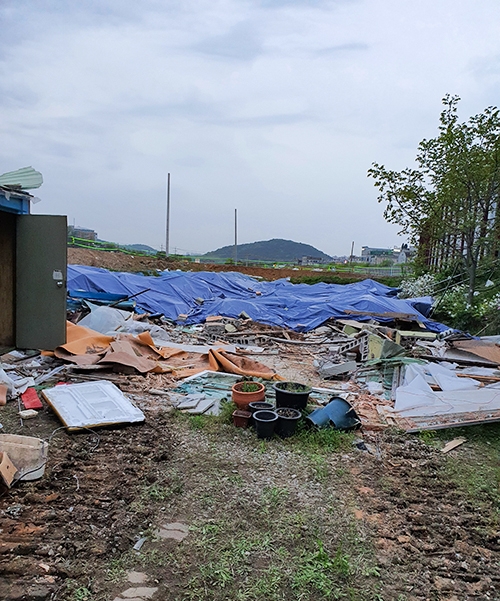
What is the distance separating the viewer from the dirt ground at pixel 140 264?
70.6 feet

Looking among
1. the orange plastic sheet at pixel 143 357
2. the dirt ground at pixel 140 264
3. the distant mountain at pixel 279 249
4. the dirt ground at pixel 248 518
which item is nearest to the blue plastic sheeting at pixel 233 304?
the orange plastic sheet at pixel 143 357

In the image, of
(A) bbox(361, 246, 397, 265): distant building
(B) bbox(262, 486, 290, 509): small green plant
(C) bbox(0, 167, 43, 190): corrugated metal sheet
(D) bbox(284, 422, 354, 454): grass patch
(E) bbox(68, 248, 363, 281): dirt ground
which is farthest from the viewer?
(A) bbox(361, 246, 397, 265): distant building

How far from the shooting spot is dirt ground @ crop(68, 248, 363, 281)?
848 inches

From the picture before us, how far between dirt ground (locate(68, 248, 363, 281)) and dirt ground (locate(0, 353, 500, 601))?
18.2 m

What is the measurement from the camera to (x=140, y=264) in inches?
981

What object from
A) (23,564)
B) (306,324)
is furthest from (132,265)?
(23,564)

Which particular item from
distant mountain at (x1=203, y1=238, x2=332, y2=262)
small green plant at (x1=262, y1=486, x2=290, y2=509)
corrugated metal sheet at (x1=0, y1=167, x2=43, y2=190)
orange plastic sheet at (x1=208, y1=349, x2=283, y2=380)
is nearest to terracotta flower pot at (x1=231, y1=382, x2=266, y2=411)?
small green plant at (x1=262, y1=486, x2=290, y2=509)

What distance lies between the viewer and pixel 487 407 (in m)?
4.83

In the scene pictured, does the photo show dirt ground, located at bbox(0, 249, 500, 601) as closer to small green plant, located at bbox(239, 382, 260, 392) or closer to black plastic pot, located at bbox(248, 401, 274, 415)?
black plastic pot, located at bbox(248, 401, 274, 415)

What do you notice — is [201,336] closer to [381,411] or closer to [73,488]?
[381,411]

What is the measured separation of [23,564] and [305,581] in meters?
1.66

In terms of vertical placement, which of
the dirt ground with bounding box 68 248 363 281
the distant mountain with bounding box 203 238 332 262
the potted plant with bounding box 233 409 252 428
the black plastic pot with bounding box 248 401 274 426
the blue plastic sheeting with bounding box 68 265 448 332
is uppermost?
the distant mountain with bounding box 203 238 332 262

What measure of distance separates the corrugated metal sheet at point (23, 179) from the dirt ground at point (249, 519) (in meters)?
3.77

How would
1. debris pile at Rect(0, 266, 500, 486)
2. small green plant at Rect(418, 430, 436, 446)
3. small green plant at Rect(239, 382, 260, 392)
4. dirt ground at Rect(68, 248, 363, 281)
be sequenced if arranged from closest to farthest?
1. small green plant at Rect(418, 430, 436, 446)
2. debris pile at Rect(0, 266, 500, 486)
3. small green plant at Rect(239, 382, 260, 392)
4. dirt ground at Rect(68, 248, 363, 281)
